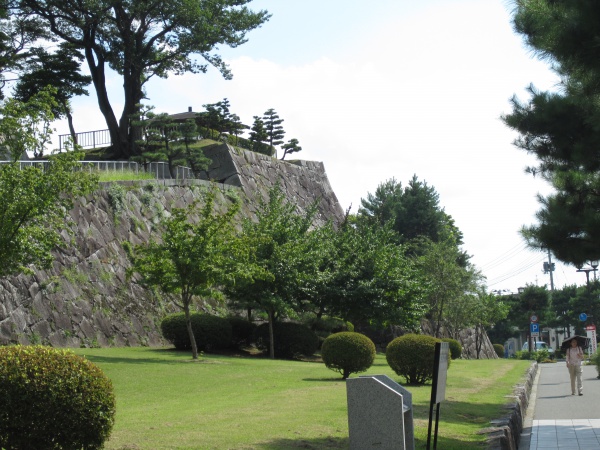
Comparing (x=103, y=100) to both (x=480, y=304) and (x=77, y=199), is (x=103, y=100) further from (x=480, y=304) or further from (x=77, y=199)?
(x=480, y=304)

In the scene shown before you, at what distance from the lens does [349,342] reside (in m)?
21.1

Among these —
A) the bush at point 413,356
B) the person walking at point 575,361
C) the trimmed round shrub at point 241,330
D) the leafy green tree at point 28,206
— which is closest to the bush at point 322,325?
the trimmed round shrub at point 241,330

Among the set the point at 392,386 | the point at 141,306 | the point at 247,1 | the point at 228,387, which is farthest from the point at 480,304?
the point at 392,386

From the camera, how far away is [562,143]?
46.1 feet

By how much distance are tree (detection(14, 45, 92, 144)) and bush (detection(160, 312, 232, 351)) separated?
1523 cm

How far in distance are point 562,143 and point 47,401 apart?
412 inches

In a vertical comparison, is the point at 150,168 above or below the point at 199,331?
above

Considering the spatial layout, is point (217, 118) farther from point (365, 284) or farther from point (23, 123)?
point (23, 123)

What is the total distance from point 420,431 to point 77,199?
19.5 m

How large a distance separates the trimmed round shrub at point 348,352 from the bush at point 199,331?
758cm

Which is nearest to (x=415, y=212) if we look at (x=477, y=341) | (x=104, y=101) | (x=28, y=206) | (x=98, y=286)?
(x=477, y=341)

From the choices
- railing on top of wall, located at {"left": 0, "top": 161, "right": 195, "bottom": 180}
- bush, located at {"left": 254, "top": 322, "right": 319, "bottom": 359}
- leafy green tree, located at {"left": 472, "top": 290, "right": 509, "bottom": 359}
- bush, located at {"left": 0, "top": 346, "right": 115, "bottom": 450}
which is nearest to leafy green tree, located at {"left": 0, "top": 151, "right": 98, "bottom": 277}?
bush, located at {"left": 0, "top": 346, "right": 115, "bottom": 450}

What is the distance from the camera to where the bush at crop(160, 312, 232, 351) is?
27.2 metres

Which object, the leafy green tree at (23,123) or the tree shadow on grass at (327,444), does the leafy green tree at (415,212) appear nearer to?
the leafy green tree at (23,123)
